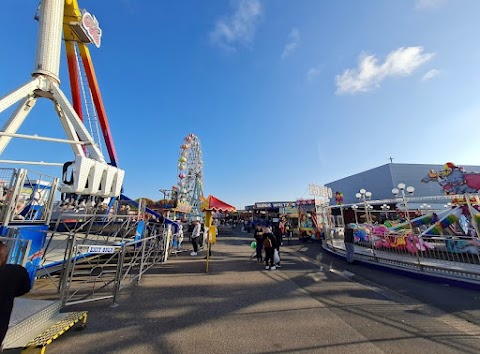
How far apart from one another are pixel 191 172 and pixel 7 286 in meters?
36.9

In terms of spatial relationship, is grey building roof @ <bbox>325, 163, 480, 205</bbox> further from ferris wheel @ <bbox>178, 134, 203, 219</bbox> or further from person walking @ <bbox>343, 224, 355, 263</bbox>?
person walking @ <bbox>343, 224, 355, 263</bbox>

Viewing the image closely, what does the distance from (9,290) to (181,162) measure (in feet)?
114

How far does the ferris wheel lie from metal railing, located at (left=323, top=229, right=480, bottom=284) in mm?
28985

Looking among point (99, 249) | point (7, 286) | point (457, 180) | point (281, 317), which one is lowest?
point (281, 317)

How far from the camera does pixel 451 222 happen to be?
1003 cm

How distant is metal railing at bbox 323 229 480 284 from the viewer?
6.23 meters

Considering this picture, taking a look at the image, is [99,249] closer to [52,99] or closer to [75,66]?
[52,99]

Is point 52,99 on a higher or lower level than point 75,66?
lower

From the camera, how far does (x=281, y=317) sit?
163 inches

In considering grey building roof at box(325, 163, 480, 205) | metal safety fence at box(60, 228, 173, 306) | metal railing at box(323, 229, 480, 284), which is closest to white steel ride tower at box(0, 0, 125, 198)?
metal safety fence at box(60, 228, 173, 306)

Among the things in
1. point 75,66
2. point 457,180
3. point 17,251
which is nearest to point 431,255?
point 457,180

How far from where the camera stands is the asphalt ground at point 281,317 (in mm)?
3195

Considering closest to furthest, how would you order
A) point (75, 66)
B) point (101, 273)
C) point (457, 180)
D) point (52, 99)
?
point (101, 273)
point (52, 99)
point (457, 180)
point (75, 66)

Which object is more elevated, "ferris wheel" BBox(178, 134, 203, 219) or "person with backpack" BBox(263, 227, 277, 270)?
"ferris wheel" BBox(178, 134, 203, 219)
